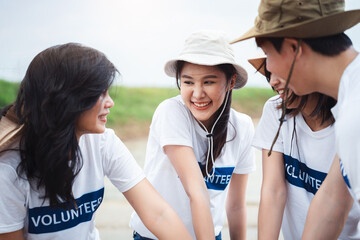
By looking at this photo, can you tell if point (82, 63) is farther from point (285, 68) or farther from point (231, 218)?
point (231, 218)

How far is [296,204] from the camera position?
1.57 meters

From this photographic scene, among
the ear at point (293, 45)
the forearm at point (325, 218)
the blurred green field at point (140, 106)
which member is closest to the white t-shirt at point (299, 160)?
the forearm at point (325, 218)

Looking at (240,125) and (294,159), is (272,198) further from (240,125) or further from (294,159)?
(240,125)

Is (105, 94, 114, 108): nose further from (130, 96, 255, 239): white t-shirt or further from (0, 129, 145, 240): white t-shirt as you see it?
(130, 96, 255, 239): white t-shirt

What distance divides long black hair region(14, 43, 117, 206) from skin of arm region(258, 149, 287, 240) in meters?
0.82

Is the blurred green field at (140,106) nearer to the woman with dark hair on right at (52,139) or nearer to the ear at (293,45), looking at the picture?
the woman with dark hair on right at (52,139)

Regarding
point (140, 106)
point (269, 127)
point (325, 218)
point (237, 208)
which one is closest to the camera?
point (325, 218)

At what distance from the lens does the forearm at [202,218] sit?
1.54 m

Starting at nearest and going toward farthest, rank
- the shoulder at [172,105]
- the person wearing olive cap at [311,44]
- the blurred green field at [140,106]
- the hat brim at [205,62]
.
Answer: the person wearing olive cap at [311,44] < the hat brim at [205,62] < the shoulder at [172,105] < the blurred green field at [140,106]

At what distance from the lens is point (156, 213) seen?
151 centimetres

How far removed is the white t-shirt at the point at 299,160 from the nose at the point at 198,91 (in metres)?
0.30

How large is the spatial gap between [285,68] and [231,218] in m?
1.08

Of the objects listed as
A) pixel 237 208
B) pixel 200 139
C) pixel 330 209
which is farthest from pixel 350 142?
pixel 237 208

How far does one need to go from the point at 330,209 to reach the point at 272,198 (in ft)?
0.87
